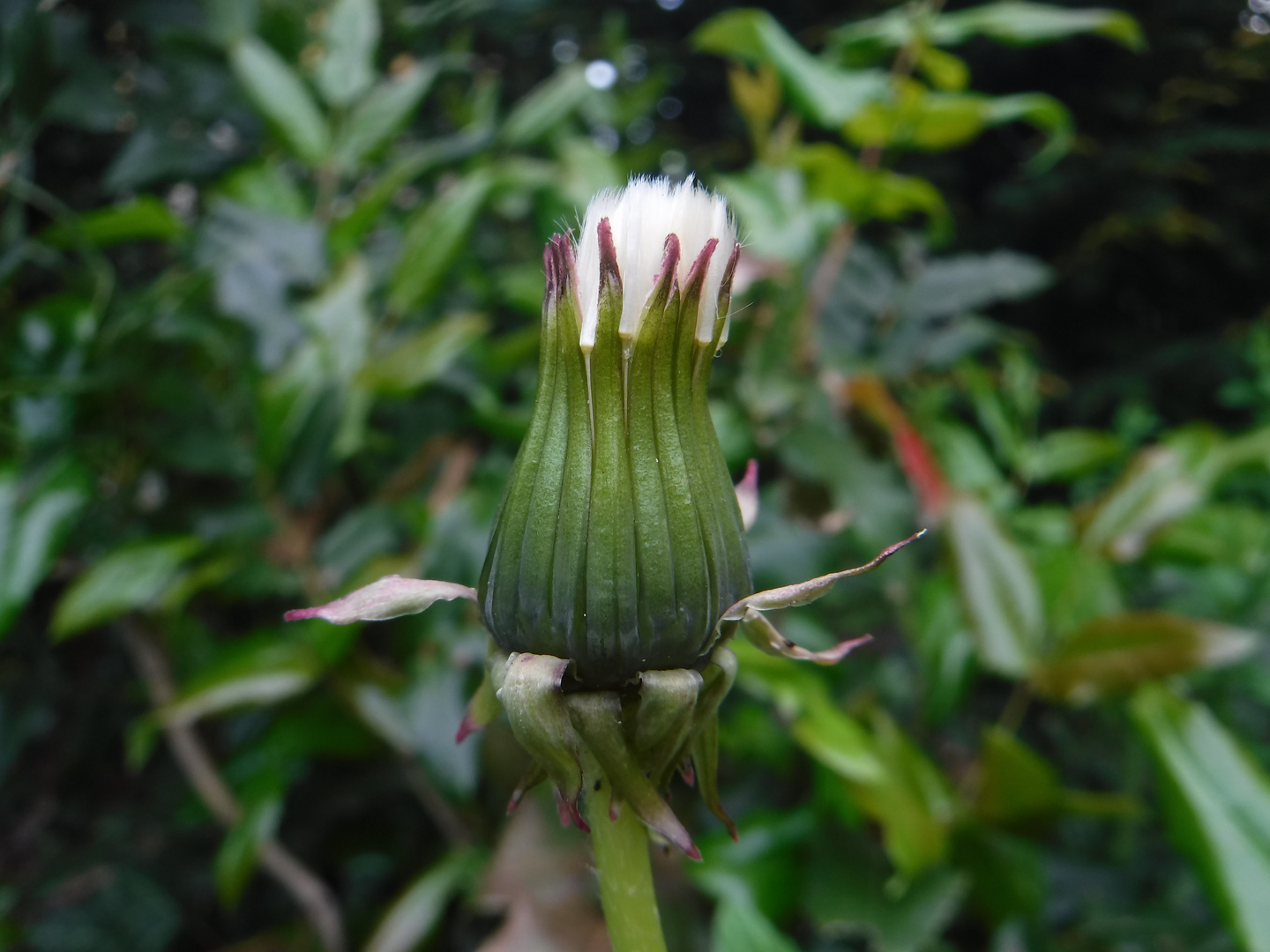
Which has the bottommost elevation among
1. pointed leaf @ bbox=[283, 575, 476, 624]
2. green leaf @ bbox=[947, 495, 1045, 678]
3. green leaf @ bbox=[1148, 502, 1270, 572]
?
green leaf @ bbox=[1148, 502, 1270, 572]

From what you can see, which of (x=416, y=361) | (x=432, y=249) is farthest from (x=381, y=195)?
(x=416, y=361)

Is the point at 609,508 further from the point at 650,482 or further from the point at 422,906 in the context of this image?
the point at 422,906

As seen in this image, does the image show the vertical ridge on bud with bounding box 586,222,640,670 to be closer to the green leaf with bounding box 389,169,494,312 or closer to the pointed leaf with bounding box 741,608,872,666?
the pointed leaf with bounding box 741,608,872,666

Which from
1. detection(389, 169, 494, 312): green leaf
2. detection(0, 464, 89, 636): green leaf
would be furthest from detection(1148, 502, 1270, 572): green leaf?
detection(0, 464, 89, 636): green leaf

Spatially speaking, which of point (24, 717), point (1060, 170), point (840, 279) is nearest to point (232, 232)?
point (24, 717)

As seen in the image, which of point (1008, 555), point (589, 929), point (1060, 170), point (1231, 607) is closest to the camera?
point (589, 929)

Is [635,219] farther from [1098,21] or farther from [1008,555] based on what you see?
[1098,21]

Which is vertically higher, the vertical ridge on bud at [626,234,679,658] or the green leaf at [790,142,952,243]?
the vertical ridge on bud at [626,234,679,658]
